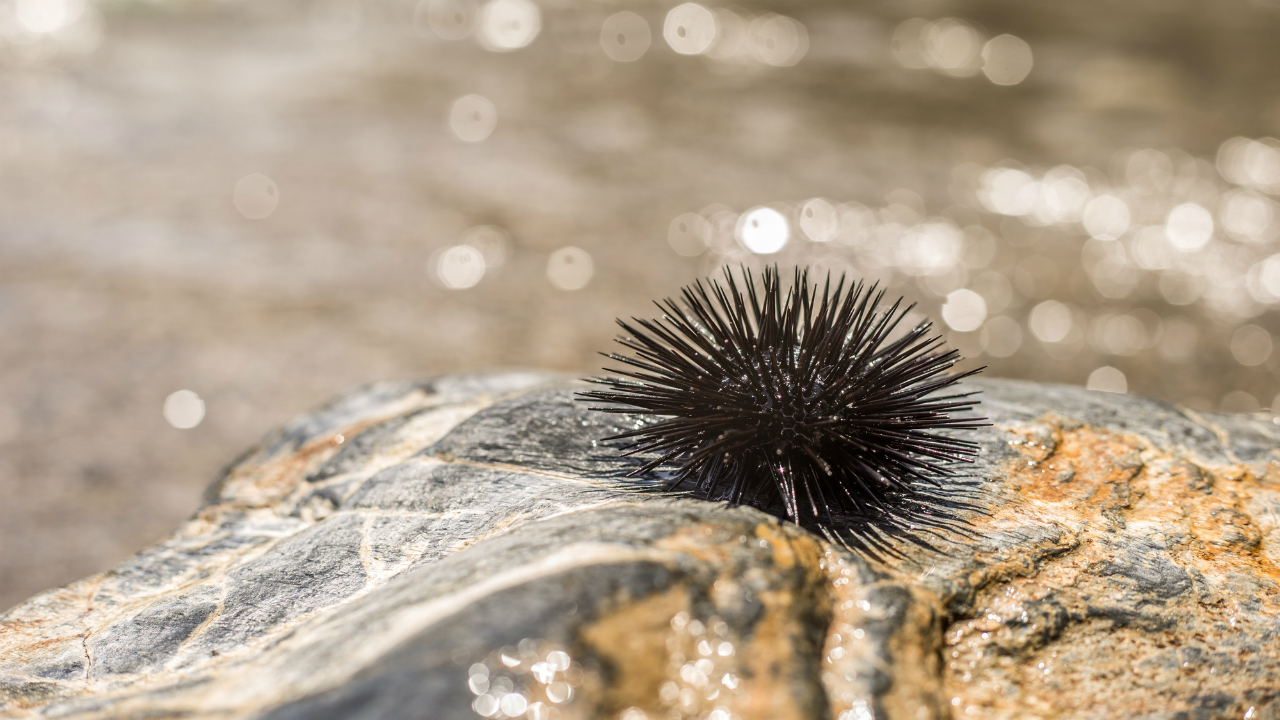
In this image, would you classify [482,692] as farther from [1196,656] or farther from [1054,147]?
[1054,147]

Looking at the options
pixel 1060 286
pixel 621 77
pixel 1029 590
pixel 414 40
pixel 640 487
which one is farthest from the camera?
pixel 414 40

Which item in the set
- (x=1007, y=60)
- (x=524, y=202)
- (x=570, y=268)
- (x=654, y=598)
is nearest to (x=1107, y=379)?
(x=570, y=268)

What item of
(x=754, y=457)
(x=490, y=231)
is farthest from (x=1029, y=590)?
(x=490, y=231)

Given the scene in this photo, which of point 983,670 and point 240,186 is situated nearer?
point 983,670

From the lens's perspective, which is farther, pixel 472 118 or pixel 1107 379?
pixel 472 118

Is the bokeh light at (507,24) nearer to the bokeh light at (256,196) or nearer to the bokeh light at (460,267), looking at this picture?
the bokeh light at (256,196)

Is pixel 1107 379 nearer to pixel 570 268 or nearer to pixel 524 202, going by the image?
pixel 570 268

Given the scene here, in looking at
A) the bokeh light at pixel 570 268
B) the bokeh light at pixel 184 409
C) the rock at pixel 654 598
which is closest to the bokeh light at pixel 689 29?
the bokeh light at pixel 570 268
